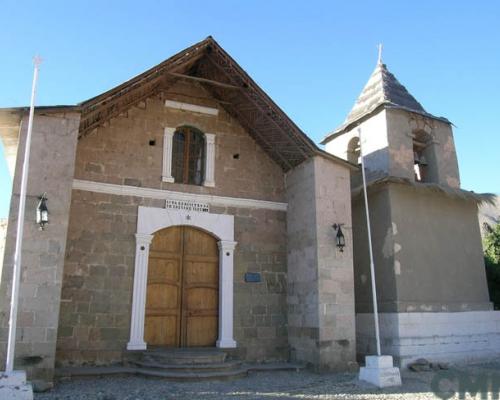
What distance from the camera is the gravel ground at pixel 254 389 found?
658cm

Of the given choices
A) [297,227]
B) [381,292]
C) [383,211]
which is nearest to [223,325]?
[297,227]

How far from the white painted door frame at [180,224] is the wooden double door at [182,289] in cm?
20

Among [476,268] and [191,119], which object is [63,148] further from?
[476,268]

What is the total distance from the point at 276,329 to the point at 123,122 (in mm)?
5352

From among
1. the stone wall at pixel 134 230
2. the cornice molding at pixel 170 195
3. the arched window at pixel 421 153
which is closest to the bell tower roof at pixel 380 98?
the arched window at pixel 421 153

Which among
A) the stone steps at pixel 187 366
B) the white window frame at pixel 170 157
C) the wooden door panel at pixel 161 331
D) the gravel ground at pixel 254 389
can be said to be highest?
the white window frame at pixel 170 157

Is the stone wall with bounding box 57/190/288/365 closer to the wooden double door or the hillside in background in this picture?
the wooden double door

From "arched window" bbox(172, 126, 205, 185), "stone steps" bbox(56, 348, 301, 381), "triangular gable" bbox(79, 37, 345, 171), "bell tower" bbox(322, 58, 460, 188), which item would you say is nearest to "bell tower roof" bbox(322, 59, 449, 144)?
"bell tower" bbox(322, 58, 460, 188)

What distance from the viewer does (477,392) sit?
706 cm

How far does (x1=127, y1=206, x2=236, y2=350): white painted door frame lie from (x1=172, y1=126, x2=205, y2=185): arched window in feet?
2.91

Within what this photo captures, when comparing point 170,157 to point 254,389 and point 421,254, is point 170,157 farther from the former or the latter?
point 421,254

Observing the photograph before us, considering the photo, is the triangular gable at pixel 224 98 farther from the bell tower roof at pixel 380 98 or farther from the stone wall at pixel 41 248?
the bell tower roof at pixel 380 98

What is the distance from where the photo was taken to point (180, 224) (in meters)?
9.66

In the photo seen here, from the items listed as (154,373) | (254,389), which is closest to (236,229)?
(154,373)
